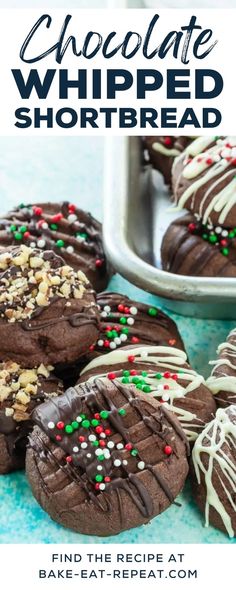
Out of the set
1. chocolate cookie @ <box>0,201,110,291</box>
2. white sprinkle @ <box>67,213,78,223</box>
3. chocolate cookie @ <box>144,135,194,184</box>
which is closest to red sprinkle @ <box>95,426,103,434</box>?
chocolate cookie @ <box>0,201,110,291</box>

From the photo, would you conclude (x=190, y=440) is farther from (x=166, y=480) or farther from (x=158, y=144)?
(x=158, y=144)

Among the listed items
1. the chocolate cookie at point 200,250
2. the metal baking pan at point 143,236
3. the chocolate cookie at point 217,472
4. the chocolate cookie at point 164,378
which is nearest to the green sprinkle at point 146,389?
the chocolate cookie at point 164,378

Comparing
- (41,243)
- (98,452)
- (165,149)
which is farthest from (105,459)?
(165,149)

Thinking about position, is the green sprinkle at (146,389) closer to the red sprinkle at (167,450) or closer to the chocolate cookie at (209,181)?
the red sprinkle at (167,450)

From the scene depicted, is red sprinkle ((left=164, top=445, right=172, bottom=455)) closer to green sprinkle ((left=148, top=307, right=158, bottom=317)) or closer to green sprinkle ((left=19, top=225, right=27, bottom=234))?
green sprinkle ((left=148, top=307, right=158, bottom=317))

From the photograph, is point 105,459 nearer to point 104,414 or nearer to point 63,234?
point 104,414

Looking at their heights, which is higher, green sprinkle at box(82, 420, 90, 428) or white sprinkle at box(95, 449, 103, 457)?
green sprinkle at box(82, 420, 90, 428)
